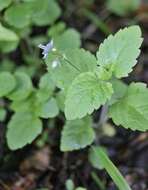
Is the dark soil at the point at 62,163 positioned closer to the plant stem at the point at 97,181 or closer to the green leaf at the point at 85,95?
the plant stem at the point at 97,181

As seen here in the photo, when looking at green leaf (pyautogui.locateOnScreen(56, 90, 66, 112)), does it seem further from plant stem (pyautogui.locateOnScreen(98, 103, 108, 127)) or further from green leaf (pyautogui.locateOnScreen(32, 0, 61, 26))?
green leaf (pyautogui.locateOnScreen(32, 0, 61, 26))

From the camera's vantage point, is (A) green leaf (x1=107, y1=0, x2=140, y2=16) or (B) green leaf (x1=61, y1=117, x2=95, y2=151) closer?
(B) green leaf (x1=61, y1=117, x2=95, y2=151)

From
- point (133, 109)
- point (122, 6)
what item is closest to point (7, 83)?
point (133, 109)

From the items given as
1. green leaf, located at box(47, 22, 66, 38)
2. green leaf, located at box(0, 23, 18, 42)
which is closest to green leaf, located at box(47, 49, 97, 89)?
green leaf, located at box(0, 23, 18, 42)

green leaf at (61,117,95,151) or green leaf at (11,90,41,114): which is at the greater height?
green leaf at (11,90,41,114)

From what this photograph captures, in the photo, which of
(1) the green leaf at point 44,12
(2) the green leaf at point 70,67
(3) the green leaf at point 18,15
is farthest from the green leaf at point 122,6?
(2) the green leaf at point 70,67

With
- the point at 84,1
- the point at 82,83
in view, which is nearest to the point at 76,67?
the point at 82,83
